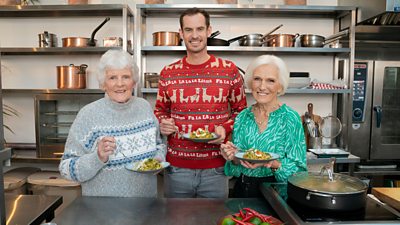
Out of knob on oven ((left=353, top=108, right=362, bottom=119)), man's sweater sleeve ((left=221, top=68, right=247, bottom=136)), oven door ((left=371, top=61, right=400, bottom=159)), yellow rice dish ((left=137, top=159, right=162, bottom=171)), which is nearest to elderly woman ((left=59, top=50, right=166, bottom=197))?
yellow rice dish ((left=137, top=159, right=162, bottom=171))

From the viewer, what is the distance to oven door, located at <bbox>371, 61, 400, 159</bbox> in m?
3.35

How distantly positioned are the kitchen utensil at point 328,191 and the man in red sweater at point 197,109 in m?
0.83

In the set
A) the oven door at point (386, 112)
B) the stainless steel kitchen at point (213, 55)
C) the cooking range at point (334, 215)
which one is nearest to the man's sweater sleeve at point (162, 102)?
the stainless steel kitchen at point (213, 55)

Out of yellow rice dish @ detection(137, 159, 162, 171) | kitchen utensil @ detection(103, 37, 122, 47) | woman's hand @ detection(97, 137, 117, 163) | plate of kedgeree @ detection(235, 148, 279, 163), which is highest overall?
kitchen utensil @ detection(103, 37, 122, 47)

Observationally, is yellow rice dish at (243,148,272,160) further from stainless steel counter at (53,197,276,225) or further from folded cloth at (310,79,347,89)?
folded cloth at (310,79,347,89)

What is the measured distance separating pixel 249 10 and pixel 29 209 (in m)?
2.79

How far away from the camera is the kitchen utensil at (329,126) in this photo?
3.54 m

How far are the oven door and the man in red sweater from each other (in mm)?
1984

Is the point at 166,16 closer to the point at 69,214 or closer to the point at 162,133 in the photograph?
the point at 162,133

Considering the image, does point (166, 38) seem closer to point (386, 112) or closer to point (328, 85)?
point (328, 85)

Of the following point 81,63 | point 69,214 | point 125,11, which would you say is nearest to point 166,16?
point 125,11

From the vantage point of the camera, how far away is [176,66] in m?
2.23

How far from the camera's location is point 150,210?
147cm

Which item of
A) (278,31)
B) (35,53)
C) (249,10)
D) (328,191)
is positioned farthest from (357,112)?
(35,53)
